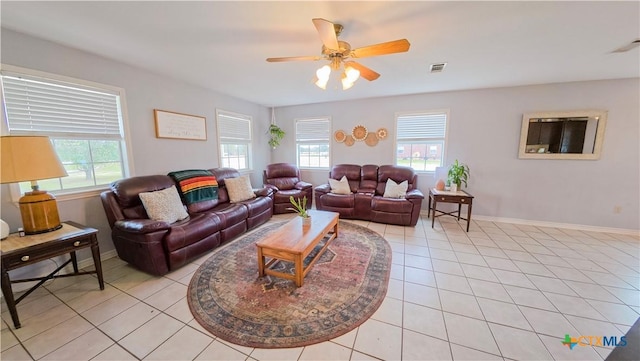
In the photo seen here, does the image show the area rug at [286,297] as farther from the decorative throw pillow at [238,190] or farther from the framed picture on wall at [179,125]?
the framed picture on wall at [179,125]

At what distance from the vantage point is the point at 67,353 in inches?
57.4

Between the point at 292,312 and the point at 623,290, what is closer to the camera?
the point at 292,312

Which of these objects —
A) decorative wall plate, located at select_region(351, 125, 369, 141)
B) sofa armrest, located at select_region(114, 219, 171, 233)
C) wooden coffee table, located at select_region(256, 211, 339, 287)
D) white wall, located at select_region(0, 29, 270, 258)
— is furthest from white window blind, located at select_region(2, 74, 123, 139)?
decorative wall plate, located at select_region(351, 125, 369, 141)

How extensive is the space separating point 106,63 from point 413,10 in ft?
11.0

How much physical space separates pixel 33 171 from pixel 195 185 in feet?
5.13

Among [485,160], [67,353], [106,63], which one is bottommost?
[67,353]

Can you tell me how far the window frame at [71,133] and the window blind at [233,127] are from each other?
153 cm

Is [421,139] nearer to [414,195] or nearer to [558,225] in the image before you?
[414,195]

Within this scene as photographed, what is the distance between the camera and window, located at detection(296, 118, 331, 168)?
514 cm

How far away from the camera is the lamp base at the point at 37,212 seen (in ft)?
6.16

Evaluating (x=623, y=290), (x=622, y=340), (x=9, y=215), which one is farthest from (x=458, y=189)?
(x=9, y=215)

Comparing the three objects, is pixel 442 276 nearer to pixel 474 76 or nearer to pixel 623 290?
pixel 623 290

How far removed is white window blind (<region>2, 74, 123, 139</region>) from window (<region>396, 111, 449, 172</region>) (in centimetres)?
455

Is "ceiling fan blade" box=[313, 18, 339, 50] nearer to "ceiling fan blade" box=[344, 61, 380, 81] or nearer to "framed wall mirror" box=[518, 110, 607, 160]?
"ceiling fan blade" box=[344, 61, 380, 81]
